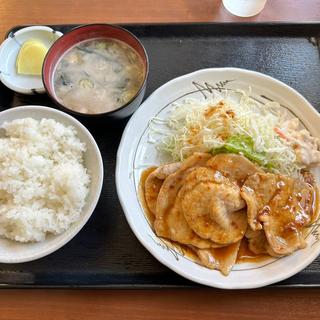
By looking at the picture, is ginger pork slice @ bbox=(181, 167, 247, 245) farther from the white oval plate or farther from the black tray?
the black tray

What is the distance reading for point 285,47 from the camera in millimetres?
2373

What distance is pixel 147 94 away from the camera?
226 cm

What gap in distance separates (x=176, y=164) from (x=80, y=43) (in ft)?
2.95

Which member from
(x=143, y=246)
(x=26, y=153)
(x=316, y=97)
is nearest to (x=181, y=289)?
(x=143, y=246)

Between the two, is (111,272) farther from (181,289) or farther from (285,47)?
(285,47)

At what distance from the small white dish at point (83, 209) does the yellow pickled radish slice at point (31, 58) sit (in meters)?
0.44

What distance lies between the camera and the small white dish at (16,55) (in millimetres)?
2201

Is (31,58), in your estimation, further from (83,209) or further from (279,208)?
(279,208)

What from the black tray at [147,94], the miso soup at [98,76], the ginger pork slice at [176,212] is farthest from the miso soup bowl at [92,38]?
the ginger pork slice at [176,212]

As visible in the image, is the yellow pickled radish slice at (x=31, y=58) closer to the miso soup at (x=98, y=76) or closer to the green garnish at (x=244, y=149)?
the miso soup at (x=98, y=76)

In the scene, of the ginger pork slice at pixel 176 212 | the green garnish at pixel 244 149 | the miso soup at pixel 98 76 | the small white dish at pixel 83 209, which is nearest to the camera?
the small white dish at pixel 83 209

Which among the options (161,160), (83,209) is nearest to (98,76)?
(161,160)

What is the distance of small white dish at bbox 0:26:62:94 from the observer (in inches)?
86.7

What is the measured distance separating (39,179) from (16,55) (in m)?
0.96
